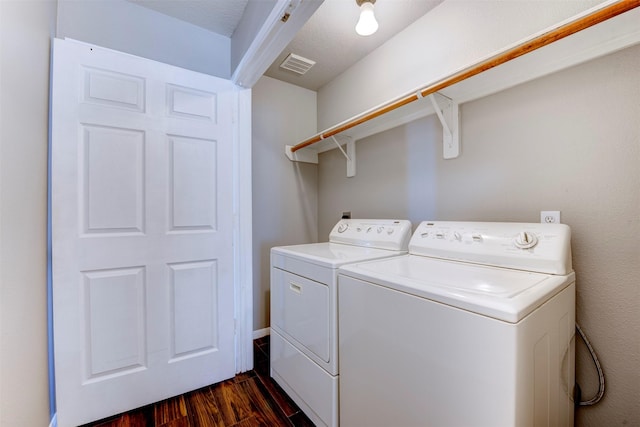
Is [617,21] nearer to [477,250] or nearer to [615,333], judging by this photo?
[477,250]

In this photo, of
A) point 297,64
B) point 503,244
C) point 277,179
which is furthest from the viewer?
point 277,179

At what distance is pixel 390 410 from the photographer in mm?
954

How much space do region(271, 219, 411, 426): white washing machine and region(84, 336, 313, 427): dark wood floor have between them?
2.8 inches

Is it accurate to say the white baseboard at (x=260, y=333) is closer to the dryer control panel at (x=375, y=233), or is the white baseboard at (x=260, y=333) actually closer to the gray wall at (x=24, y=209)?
the dryer control panel at (x=375, y=233)

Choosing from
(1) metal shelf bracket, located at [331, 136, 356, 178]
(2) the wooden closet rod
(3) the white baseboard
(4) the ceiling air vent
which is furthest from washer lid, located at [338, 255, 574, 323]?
(4) the ceiling air vent

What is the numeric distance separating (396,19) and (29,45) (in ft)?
6.09

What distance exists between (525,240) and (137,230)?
188 cm

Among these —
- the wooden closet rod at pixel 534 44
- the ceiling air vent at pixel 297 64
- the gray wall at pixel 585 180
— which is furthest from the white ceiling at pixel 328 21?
the gray wall at pixel 585 180

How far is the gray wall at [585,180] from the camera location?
980 mm

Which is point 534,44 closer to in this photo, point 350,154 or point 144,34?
point 350,154

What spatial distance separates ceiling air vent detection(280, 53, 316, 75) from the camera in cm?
206

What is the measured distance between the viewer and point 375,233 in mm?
1680

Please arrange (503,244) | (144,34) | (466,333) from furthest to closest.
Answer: (144,34) → (503,244) → (466,333)

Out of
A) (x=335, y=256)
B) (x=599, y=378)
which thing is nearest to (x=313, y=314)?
(x=335, y=256)
